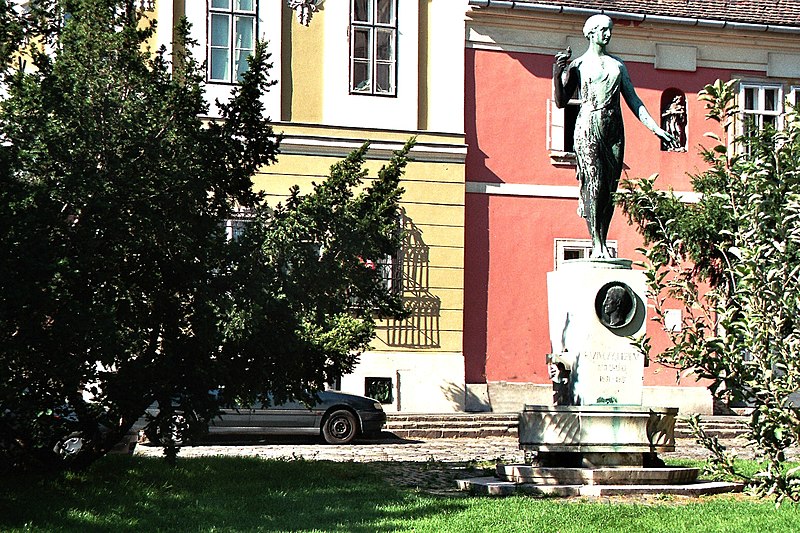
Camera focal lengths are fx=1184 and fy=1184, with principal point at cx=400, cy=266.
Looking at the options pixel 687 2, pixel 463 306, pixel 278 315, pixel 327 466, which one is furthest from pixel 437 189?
pixel 278 315

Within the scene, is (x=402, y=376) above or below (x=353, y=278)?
below

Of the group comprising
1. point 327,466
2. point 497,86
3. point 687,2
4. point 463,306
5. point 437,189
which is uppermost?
point 687,2

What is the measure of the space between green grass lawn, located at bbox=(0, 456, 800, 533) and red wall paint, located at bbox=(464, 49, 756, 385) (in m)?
12.1

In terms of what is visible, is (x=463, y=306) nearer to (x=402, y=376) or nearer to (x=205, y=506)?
(x=402, y=376)

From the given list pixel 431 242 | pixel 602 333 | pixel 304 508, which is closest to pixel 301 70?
pixel 431 242

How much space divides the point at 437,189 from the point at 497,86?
2.58m

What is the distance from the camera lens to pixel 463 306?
2377 centimetres

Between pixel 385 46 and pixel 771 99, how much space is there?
8628 millimetres

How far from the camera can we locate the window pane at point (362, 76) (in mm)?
23375

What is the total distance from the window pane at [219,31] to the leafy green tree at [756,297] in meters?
17.4

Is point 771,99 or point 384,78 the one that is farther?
point 771,99

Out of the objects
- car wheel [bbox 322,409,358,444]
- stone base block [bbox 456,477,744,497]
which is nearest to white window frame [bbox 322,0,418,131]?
car wheel [bbox 322,409,358,444]

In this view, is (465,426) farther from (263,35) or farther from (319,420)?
(263,35)

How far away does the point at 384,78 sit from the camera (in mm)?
23516
